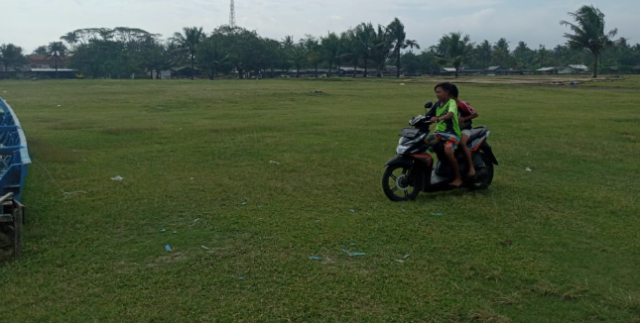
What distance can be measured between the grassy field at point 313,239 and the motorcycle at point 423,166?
0.20 metres

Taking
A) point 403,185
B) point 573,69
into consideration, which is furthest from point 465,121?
point 573,69

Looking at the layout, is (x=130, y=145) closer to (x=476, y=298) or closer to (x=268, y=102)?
(x=476, y=298)

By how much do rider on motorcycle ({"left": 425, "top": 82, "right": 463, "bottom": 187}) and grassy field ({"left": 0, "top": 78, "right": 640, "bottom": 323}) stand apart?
450 mm

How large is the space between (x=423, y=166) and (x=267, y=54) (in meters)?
67.9

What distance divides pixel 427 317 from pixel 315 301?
2.48ft

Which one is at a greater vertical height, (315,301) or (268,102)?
(268,102)

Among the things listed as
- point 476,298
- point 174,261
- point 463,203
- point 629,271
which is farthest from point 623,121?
point 174,261

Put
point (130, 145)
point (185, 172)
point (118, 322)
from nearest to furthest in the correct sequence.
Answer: point (118, 322)
point (185, 172)
point (130, 145)

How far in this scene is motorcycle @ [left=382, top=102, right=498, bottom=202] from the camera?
20.0 feet

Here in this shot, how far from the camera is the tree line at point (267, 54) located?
6844 cm

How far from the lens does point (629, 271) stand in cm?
410

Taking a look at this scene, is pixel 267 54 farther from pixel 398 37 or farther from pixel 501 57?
pixel 501 57

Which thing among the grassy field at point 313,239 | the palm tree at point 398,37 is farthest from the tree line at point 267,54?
the grassy field at point 313,239

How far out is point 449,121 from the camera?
20.7 ft
